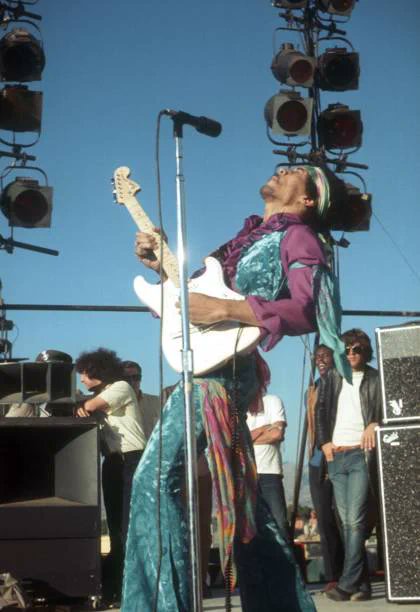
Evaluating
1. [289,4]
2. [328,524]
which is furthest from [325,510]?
[289,4]

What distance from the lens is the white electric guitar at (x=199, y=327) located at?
357 cm

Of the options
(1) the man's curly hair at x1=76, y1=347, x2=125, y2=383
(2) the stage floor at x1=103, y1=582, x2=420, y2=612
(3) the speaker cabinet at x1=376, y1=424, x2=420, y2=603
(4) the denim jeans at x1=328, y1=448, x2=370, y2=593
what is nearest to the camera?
(3) the speaker cabinet at x1=376, y1=424, x2=420, y2=603

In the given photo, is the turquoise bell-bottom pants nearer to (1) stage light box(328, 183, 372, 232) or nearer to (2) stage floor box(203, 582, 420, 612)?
(2) stage floor box(203, 582, 420, 612)

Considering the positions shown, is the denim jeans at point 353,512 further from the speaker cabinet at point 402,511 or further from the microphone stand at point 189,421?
the microphone stand at point 189,421

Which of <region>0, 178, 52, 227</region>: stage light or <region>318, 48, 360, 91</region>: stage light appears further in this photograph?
<region>318, 48, 360, 91</region>: stage light

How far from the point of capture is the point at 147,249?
3.86m

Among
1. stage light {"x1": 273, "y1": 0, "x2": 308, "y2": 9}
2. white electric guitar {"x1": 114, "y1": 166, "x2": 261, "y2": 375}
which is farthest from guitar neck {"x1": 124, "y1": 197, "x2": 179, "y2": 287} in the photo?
stage light {"x1": 273, "y1": 0, "x2": 308, "y2": 9}

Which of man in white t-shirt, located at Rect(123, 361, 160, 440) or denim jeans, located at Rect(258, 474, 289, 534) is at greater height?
man in white t-shirt, located at Rect(123, 361, 160, 440)

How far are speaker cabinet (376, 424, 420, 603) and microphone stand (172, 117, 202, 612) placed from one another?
164 cm

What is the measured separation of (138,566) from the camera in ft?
11.4

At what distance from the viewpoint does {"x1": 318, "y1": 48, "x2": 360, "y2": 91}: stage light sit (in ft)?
28.6

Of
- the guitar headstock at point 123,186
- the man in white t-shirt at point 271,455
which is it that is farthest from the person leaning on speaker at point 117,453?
the guitar headstock at point 123,186

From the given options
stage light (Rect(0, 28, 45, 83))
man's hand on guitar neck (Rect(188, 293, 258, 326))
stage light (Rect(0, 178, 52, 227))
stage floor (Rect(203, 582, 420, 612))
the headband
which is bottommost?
stage floor (Rect(203, 582, 420, 612))

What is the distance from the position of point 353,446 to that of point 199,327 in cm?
279
